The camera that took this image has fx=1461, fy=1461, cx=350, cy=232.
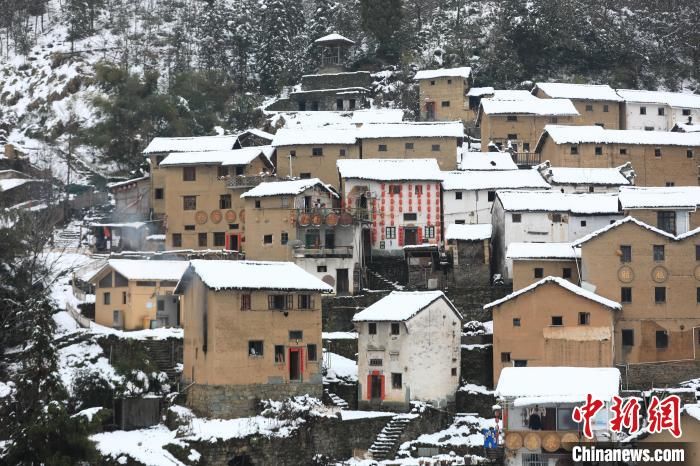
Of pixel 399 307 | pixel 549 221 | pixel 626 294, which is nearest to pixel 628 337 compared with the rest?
pixel 626 294

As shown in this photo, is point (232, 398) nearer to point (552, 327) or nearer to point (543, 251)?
point (552, 327)

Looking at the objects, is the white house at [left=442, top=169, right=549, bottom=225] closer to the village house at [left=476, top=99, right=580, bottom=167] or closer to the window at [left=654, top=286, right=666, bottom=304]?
the village house at [left=476, top=99, right=580, bottom=167]

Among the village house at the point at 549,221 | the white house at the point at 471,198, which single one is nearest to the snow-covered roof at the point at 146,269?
the white house at the point at 471,198

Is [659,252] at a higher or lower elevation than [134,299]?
higher

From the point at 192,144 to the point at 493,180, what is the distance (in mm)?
18772

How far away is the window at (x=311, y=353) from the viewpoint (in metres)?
64.1

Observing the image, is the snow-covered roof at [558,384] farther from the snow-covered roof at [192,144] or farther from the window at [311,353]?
the snow-covered roof at [192,144]

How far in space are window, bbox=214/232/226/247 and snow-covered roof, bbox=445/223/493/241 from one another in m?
13.8

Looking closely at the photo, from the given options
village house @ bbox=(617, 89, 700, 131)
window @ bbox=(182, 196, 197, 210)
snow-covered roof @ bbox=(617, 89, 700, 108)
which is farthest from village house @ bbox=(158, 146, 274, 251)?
snow-covered roof @ bbox=(617, 89, 700, 108)

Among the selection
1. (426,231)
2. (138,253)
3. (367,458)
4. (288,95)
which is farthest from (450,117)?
(367,458)

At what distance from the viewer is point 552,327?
65688 mm

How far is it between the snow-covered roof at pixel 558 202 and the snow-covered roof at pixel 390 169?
514 centimetres

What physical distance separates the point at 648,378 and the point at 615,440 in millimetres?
9923

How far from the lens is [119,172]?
324 feet
